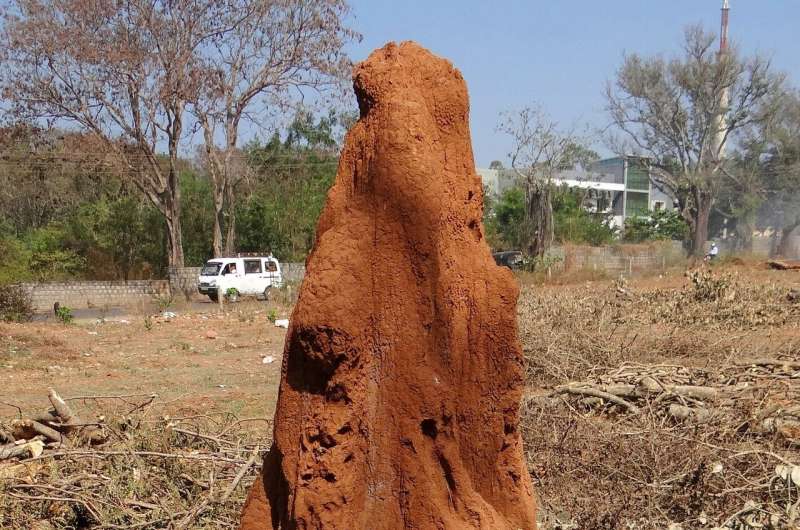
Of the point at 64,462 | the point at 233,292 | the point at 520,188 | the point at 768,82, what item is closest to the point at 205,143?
the point at 233,292

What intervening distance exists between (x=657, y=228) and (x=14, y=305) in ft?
125

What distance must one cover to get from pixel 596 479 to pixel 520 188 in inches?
1352

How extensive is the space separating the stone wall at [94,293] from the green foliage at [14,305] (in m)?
5.37

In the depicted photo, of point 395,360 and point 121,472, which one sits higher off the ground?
point 395,360

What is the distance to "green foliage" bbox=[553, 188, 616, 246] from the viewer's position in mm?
39281

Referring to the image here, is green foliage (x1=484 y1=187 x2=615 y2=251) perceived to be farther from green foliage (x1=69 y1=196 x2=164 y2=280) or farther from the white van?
green foliage (x1=69 y1=196 x2=164 y2=280)

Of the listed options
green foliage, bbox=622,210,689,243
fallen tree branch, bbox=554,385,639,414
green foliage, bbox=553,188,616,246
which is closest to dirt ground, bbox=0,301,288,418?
fallen tree branch, bbox=554,385,639,414

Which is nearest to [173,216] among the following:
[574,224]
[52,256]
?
[52,256]

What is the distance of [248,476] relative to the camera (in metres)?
5.40

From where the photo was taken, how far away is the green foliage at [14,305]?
17500 mm

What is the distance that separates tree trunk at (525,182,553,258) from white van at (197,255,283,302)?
989cm

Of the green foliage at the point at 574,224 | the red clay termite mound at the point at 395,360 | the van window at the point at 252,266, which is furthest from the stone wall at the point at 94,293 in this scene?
the red clay termite mound at the point at 395,360

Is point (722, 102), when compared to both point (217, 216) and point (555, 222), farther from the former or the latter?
point (217, 216)

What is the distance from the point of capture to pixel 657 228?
47.2 metres
